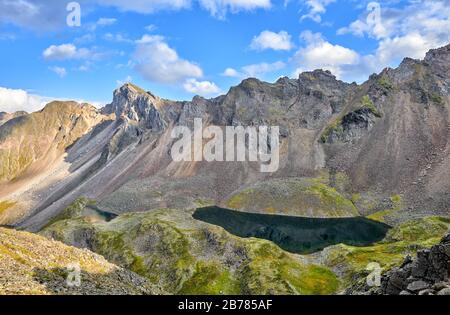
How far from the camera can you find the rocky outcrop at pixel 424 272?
34.7 meters

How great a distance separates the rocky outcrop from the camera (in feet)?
114

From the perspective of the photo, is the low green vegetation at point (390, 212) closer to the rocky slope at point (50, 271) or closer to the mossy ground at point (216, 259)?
the mossy ground at point (216, 259)

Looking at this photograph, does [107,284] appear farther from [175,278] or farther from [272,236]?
[272,236]

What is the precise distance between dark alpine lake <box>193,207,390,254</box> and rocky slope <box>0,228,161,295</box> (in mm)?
93603

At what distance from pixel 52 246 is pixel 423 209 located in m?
159

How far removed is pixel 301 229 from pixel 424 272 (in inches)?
5284

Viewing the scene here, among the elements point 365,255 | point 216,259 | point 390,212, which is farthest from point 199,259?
Result: point 390,212

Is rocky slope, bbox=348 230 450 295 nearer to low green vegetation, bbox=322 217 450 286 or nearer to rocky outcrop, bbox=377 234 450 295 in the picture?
rocky outcrop, bbox=377 234 450 295

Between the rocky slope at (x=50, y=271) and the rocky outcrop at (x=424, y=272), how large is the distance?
28.6 metres

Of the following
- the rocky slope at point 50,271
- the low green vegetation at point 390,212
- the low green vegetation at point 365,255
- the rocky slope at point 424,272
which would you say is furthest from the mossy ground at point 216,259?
the low green vegetation at point 390,212

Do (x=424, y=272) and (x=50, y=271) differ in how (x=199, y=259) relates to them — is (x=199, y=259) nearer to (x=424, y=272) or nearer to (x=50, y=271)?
(x=50, y=271)

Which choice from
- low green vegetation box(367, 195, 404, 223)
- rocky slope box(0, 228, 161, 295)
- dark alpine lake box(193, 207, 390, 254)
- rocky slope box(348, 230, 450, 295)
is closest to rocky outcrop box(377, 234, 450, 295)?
rocky slope box(348, 230, 450, 295)

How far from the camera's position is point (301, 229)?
557 ft
